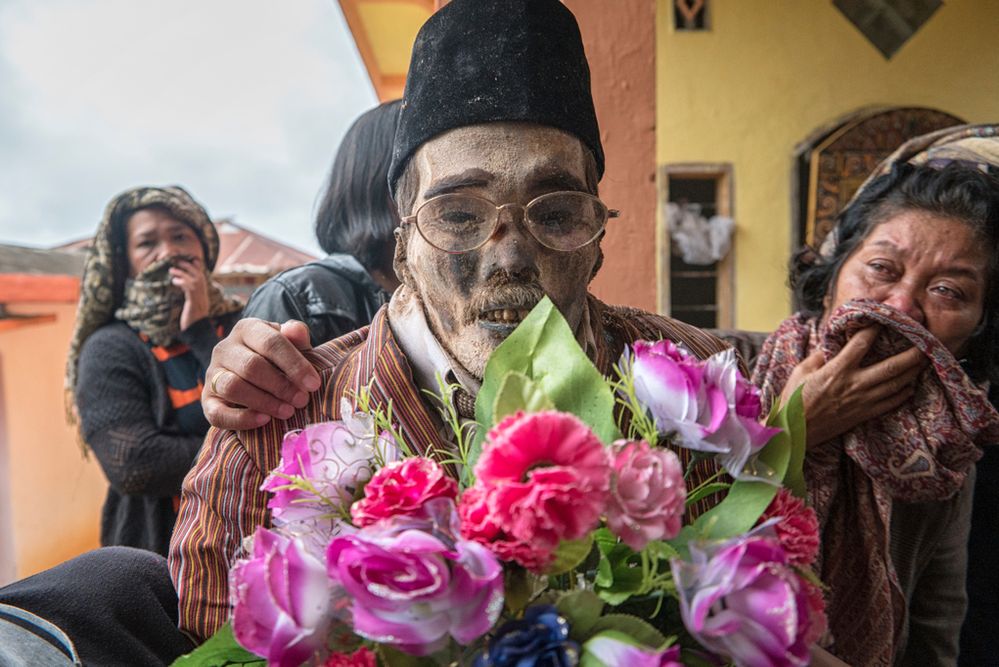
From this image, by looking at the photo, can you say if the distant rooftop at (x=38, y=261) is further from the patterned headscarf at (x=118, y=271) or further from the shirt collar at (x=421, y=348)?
the shirt collar at (x=421, y=348)

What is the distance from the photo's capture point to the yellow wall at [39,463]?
4605mm

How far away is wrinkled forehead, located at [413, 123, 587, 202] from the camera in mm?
1222

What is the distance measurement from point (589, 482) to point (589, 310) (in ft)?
2.72

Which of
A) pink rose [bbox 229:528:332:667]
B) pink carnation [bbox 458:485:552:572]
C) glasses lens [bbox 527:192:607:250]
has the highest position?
glasses lens [bbox 527:192:607:250]

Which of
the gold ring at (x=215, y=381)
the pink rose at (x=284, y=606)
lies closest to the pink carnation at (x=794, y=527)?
the pink rose at (x=284, y=606)

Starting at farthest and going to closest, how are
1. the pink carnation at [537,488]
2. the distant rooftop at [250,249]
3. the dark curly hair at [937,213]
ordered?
the distant rooftop at [250,249]
the dark curly hair at [937,213]
the pink carnation at [537,488]

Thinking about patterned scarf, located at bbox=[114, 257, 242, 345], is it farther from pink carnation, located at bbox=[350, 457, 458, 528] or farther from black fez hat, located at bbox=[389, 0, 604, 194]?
pink carnation, located at bbox=[350, 457, 458, 528]

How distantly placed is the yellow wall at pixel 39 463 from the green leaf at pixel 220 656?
4558 millimetres

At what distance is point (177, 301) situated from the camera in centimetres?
274

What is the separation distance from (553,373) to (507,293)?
0.42 meters

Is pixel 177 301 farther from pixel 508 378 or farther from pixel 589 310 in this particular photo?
pixel 508 378

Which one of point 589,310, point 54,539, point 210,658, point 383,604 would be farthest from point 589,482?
point 54,539

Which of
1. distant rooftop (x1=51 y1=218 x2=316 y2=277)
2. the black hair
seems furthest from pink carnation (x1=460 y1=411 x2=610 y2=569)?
distant rooftop (x1=51 y1=218 x2=316 y2=277)

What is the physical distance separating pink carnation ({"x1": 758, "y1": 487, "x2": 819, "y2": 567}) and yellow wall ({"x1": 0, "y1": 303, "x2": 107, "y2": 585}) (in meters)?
4.96
